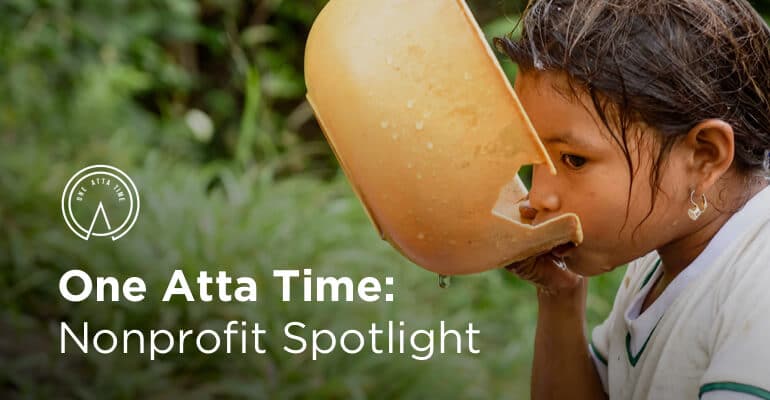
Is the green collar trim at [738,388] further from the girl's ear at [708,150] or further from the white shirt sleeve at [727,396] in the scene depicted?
the girl's ear at [708,150]

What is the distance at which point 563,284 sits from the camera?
4.99ft

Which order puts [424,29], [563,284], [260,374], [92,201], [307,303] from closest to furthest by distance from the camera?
[424,29] < [563,284] < [260,374] < [307,303] < [92,201]

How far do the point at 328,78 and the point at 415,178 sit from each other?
6.3 inches

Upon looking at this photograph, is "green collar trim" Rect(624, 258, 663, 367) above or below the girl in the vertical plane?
below

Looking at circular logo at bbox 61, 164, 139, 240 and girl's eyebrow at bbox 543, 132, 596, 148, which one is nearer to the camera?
girl's eyebrow at bbox 543, 132, 596, 148

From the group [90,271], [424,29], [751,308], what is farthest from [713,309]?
[90,271]

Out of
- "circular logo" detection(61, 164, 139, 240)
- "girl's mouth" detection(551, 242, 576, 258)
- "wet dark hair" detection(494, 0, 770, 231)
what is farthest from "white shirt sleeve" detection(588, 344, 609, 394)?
"circular logo" detection(61, 164, 139, 240)

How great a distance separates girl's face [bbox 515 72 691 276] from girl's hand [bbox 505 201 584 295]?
146 millimetres

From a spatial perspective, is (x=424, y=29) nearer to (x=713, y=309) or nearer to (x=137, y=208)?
(x=713, y=309)

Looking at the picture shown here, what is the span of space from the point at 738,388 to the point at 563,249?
0.31 metres

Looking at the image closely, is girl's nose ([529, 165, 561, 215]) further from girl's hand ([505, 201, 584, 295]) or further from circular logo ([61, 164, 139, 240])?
circular logo ([61, 164, 139, 240])

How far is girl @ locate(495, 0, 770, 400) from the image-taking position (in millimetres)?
1174

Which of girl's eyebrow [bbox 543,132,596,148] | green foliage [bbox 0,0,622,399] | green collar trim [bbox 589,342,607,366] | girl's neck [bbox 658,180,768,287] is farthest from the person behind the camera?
green foliage [bbox 0,0,622,399]

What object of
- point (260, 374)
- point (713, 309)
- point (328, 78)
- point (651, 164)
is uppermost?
point (328, 78)
